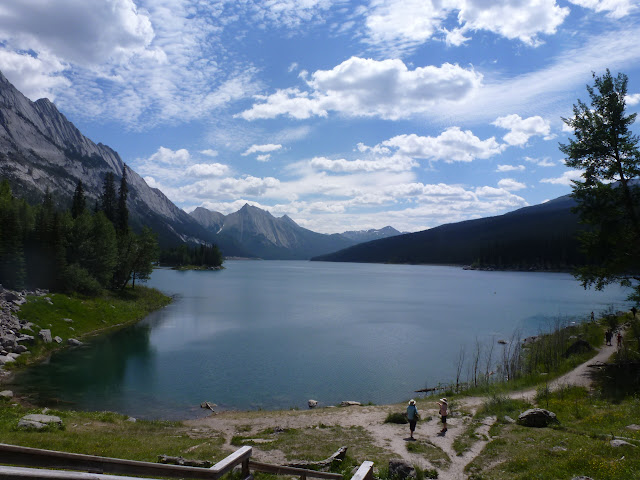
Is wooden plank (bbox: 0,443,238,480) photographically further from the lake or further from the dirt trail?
the lake

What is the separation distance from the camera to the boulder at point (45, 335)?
39.9 m

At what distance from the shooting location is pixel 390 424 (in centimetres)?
2195

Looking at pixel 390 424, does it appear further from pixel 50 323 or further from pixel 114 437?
pixel 50 323

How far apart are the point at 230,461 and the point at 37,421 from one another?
16021mm

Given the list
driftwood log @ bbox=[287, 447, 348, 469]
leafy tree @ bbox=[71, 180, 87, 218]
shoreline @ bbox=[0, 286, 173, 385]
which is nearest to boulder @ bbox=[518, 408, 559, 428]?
driftwood log @ bbox=[287, 447, 348, 469]

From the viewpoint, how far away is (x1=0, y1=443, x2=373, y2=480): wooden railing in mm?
3148

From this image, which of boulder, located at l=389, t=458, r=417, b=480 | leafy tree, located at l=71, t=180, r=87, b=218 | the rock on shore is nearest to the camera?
boulder, located at l=389, t=458, r=417, b=480

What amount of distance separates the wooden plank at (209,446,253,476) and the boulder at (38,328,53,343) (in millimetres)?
41063

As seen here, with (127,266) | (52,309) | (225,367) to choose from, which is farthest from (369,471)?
(127,266)

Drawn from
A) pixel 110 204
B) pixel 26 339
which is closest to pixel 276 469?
pixel 26 339

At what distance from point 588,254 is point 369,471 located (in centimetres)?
2911

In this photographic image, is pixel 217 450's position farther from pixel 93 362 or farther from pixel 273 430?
pixel 93 362

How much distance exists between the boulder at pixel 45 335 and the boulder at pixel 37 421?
2475cm

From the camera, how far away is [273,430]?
20656mm
